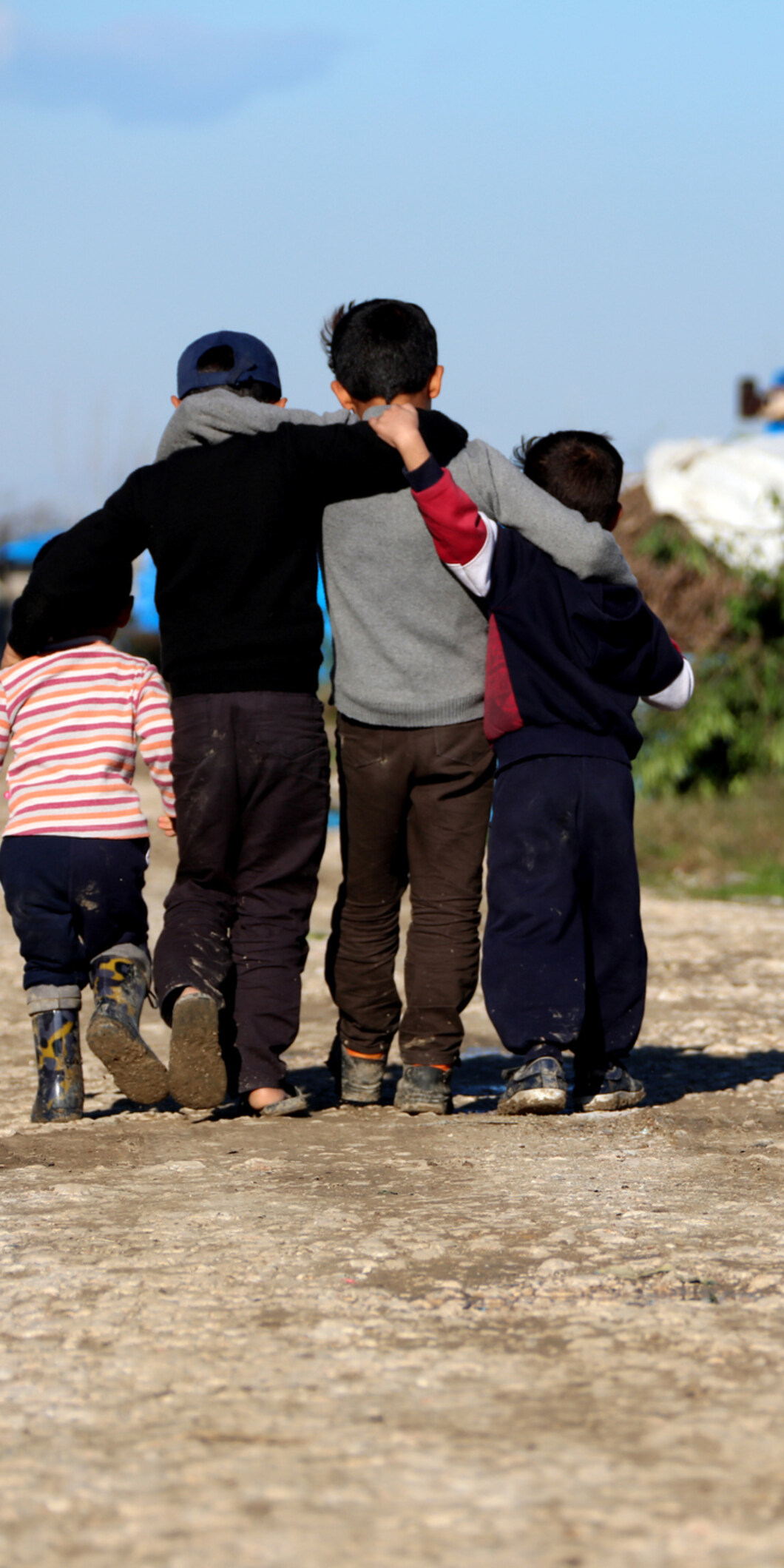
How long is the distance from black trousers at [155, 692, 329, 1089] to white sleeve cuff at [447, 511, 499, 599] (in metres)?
0.41

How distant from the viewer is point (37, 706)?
361 cm

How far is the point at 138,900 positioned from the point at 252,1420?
194 centimetres

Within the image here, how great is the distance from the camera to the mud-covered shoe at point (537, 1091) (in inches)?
134

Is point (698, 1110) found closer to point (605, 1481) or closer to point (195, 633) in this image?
point (195, 633)

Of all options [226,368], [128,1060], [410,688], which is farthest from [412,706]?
[128,1060]

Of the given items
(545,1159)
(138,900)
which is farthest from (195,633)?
(545,1159)

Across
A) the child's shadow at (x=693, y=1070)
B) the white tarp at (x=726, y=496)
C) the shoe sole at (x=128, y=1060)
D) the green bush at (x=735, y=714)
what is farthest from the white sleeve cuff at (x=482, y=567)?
the white tarp at (x=726, y=496)

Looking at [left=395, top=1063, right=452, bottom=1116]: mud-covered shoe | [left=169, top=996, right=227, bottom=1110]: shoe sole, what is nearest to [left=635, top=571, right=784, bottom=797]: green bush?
[left=395, top=1063, right=452, bottom=1116]: mud-covered shoe

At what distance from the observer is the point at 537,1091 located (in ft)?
11.2

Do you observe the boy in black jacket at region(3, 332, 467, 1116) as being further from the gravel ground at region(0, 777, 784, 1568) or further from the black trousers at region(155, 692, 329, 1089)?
the gravel ground at region(0, 777, 784, 1568)

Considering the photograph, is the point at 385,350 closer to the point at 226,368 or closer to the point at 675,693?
the point at 226,368

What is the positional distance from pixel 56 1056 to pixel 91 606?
38.0 inches

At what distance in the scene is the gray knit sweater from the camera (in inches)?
137

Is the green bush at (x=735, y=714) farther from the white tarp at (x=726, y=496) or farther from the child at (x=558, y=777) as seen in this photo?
the child at (x=558, y=777)
